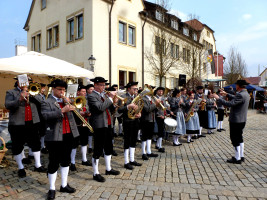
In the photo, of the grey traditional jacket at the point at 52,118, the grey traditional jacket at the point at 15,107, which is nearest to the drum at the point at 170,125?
the grey traditional jacket at the point at 52,118

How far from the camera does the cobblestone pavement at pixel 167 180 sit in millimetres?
3869

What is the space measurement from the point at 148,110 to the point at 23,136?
10.6 feet

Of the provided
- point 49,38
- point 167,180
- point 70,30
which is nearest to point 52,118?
point 167,180

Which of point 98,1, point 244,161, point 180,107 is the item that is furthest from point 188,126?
point 98,1

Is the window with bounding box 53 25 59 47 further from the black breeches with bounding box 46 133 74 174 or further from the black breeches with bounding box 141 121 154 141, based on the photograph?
the black breeches with bounding box 46 133 74 174

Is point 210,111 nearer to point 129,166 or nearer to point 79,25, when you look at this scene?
point 129,166

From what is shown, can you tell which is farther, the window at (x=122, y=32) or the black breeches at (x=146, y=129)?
the window at (x=122, y=32)

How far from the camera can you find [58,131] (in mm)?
3756

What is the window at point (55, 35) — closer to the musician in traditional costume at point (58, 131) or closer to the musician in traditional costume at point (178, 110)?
the musician in traditional costume at point (178, 110)

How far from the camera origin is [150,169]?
17.1ft

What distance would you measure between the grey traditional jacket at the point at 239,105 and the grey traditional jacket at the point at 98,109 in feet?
10.3

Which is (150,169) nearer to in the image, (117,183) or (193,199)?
(117,183)

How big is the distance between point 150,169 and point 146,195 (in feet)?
4.57

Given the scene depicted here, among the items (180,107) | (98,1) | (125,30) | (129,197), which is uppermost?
(98,1)
